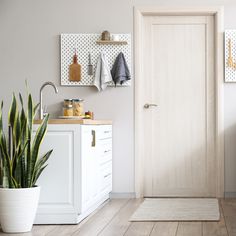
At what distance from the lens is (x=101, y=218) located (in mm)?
4352

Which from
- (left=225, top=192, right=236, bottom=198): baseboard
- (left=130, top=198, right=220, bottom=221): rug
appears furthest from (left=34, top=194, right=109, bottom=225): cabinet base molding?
(left=225, top=192, right=236, bottom=198): baseboard

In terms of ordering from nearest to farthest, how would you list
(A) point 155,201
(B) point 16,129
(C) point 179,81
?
(B) point 16,129
(A) point 155,201
(C) point 179,81

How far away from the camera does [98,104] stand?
563 centimetres

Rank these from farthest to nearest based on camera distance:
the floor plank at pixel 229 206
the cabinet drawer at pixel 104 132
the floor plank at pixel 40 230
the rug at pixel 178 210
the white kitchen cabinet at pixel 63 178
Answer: the cabinet drawer at pixel 104 132 → the floor plank at pixel 229 206 → the rug at pixel 178 210 → the white kitchen cabinet at pixel 63 178 → the floor plank at pixel 40 230

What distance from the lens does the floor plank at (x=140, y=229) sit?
3.71m

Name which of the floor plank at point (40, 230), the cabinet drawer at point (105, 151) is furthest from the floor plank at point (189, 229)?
the cabinet drawer at point (105, 151)

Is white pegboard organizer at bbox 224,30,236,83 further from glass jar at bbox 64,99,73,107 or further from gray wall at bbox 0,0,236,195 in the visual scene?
glass jar at bbox 64,99,73,107

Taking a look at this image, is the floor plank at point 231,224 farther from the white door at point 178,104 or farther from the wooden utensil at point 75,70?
the wooden utensil at point 75,70

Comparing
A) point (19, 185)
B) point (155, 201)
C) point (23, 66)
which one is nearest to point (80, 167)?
point (19, 185)

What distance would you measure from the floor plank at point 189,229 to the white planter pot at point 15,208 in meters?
1.00

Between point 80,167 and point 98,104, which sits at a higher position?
point 98,104

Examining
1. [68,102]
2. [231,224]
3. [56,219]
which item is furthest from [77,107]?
[231,224]

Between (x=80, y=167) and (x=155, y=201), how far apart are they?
153 centimetres

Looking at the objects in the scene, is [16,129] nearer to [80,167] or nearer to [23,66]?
[80,167]
